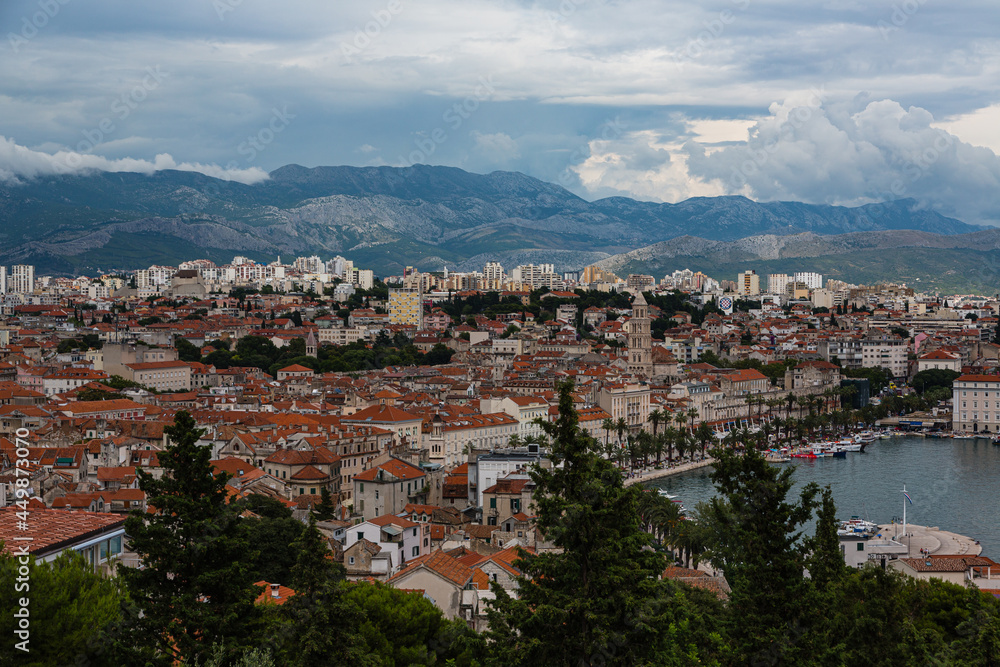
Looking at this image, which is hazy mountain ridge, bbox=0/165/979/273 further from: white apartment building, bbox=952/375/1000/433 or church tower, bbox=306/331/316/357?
white apartment building, bbox=952/375/1000/433

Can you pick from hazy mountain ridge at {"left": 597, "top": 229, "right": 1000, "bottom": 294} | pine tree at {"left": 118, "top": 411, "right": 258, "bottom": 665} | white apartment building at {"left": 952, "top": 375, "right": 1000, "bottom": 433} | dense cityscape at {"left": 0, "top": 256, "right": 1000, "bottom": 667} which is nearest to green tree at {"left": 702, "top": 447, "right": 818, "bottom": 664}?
dense cityscape at {"left": 0, "top": 256, "right": 1000, "bottom": 667}

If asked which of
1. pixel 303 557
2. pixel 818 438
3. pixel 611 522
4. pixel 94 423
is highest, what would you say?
pixel 611 522

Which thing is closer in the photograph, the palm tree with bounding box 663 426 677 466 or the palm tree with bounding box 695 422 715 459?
the palm tree with bounding box 663 426 677 466

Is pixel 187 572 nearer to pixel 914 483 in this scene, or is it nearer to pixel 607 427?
pixel 914 483

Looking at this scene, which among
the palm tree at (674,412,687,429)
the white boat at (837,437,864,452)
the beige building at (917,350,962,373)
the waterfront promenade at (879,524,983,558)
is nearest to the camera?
the waterfront promenade at (879,524,983,558)

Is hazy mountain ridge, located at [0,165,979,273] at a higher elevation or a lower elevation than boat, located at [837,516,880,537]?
higher

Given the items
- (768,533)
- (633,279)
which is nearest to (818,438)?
(768,533)

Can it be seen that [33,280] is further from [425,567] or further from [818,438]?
[425,567]
